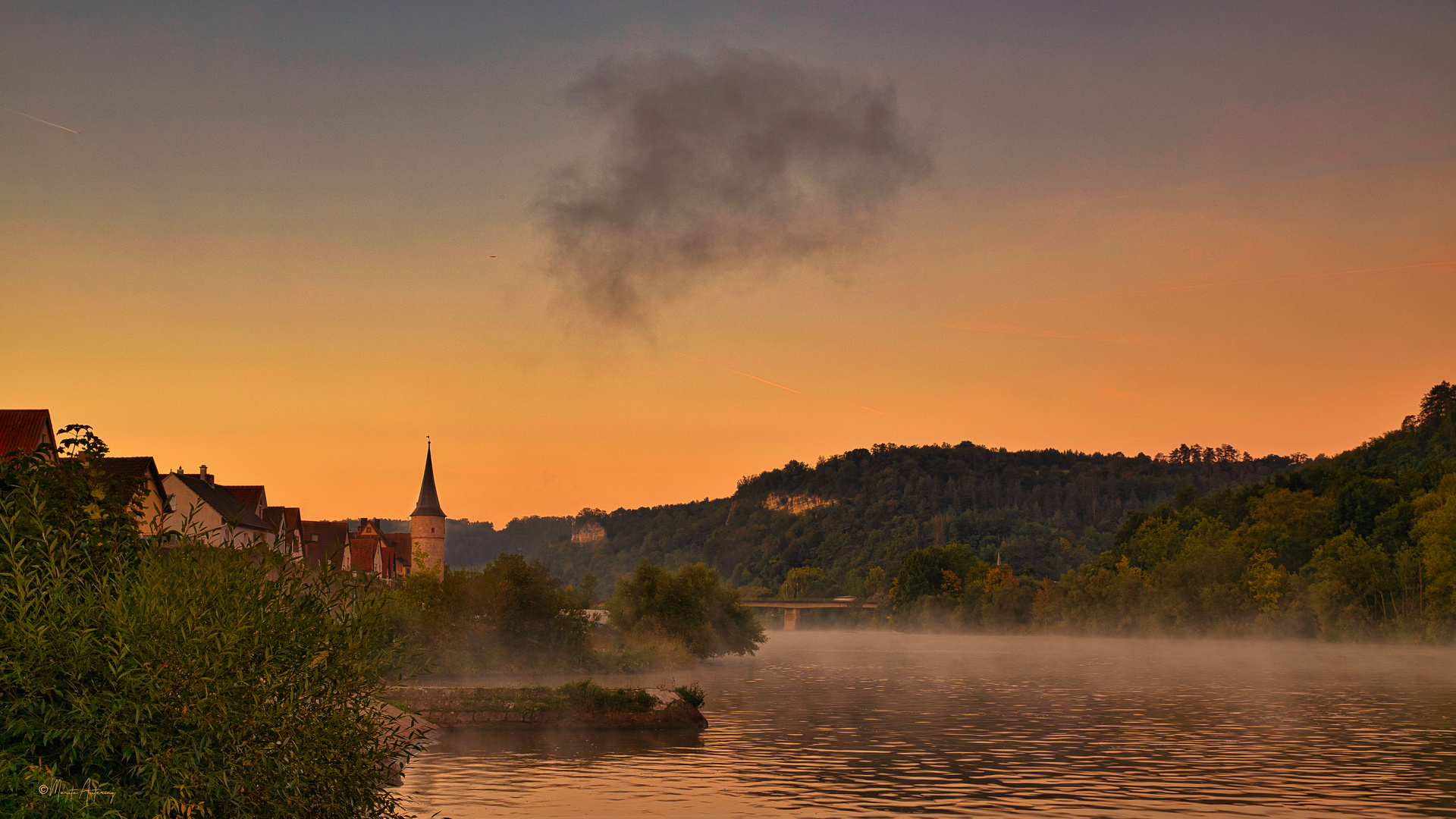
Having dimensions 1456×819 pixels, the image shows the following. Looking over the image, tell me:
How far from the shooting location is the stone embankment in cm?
5338

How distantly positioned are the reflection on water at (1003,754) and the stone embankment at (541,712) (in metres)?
1.54

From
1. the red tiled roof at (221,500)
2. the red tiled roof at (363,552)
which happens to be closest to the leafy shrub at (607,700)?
the red tiled roof at (221,500)

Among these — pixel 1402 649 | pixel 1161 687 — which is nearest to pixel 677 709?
pixel 1161 687

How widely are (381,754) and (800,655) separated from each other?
126494 millimetres

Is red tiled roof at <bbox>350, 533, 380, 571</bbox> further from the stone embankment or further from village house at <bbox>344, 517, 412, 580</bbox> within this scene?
the stone embankment

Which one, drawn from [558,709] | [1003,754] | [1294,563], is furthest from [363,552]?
[1294,563]

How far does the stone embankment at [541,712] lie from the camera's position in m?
53.4

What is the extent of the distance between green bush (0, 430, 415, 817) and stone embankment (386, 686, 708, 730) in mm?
37692

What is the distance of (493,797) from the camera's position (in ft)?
113

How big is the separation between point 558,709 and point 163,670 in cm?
4211

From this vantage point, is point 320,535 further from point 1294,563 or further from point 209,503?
point 1294,563

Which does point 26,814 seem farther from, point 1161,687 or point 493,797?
point 1161,687

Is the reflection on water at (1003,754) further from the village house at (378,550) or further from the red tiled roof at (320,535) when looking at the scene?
the village house at (378,550)

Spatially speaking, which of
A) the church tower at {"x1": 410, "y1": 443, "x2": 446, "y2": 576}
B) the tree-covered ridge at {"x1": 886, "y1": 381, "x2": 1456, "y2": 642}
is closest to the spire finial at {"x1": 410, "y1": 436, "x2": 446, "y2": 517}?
the church tower at {"x1": 410, "y1": 443, "x2": 446, "y2": 576}
